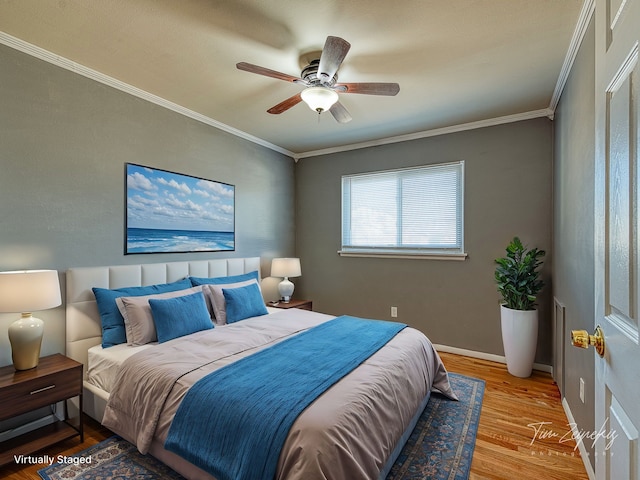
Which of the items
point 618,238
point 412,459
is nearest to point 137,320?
point 412,459

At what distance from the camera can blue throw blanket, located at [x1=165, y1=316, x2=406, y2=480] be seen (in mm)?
1385

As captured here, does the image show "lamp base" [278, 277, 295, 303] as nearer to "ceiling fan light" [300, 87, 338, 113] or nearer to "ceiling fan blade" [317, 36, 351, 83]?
"ceiling fan light" [300, 87, 338, 113]

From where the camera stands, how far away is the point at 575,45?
7.20ft

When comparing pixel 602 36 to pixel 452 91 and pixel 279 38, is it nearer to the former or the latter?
pixel 279 38

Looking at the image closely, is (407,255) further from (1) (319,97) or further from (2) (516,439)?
(1) (319,97)

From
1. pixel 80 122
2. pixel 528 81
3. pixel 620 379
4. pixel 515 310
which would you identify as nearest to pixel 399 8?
pixel 528 81

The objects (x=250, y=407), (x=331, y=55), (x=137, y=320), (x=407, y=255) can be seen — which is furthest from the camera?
(x=407, y=255)

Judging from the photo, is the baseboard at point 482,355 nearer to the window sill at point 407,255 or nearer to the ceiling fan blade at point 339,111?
the window sill at point 407,255

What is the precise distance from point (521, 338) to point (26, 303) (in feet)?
12.9

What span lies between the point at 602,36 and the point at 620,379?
1.00m

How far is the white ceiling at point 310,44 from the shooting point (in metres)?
1.90

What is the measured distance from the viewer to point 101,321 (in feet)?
8.33

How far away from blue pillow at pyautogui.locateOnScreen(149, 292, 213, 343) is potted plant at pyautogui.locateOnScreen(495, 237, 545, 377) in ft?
9.31

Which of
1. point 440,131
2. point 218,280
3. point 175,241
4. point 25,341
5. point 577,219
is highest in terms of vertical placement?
point 440,131
